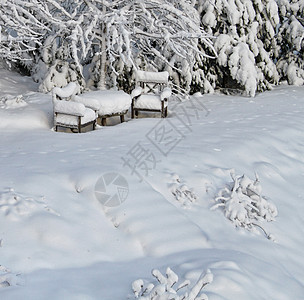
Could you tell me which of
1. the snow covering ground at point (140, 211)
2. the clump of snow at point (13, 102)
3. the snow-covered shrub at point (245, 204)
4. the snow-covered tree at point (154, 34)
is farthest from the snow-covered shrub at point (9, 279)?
the snow-covered tree at point (154, 34)

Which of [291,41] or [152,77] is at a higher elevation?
[291,41]

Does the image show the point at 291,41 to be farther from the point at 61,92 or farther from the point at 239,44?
the point at 61,92

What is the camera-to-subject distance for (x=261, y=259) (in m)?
4.52

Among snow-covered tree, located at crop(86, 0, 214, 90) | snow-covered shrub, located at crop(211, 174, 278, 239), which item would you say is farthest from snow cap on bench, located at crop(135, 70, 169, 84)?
snow-covered shrub, located at crop(211, 174, 278, 239)

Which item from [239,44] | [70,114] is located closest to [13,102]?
[70,114]

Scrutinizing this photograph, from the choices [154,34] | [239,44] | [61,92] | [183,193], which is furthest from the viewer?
[239,44]

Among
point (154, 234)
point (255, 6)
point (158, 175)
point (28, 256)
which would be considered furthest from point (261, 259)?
point (255, 6)

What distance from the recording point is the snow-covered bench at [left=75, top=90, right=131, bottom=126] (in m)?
8.98

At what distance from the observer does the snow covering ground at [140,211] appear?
372 cm

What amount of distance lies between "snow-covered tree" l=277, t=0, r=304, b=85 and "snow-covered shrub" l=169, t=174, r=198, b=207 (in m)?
11.3

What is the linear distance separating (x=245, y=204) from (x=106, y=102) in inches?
181

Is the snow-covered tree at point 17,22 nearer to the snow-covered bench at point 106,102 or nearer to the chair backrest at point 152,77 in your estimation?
the snow-covered bench at point 106,102

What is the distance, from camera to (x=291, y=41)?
1560 centimetres

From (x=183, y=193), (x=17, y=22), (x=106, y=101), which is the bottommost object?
(x=183, y=193)
